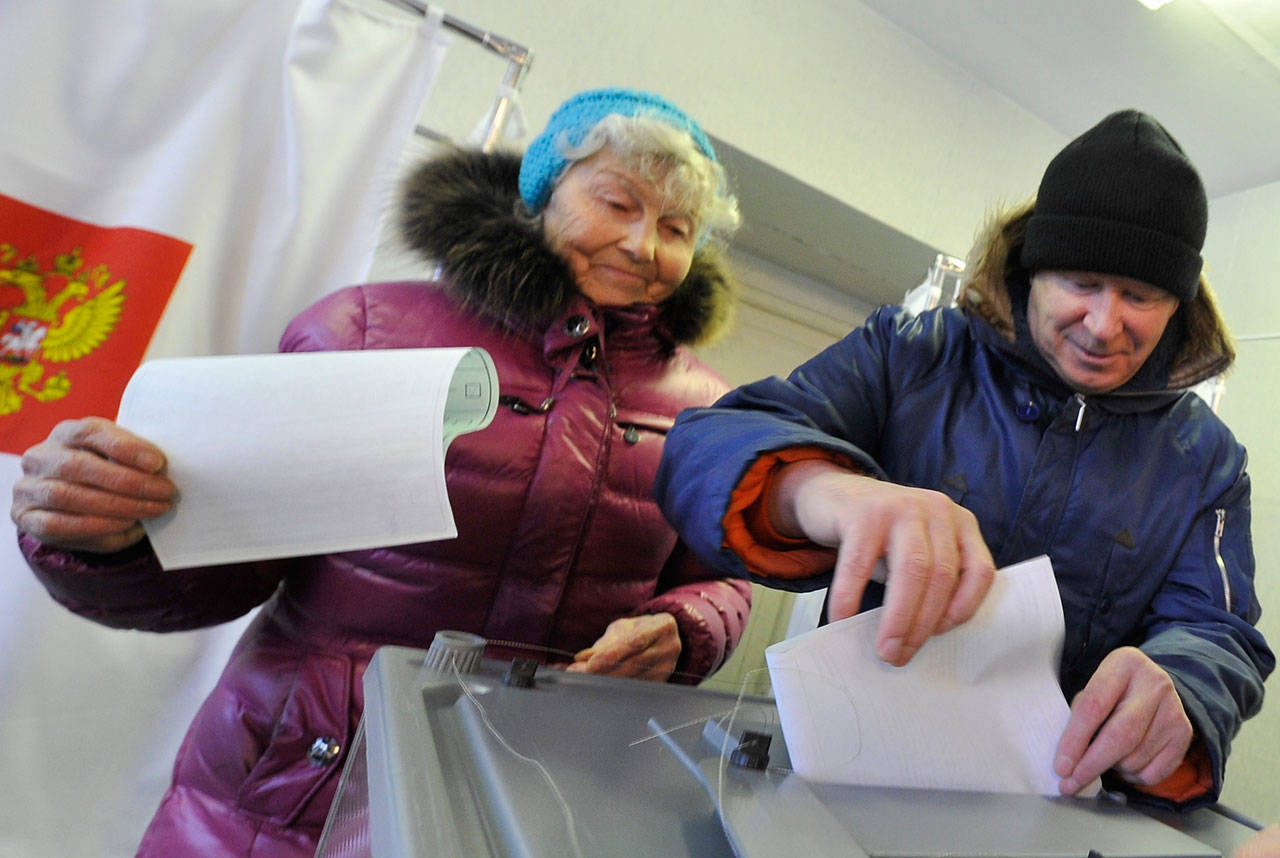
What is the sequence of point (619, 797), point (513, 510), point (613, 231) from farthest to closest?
1. point (613, 231)
2. point (513, 510)
3. point (619, 797)

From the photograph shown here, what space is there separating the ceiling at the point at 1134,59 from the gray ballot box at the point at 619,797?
6.98 feet

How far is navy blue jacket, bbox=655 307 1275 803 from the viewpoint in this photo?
0.66 m

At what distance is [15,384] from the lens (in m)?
1.04

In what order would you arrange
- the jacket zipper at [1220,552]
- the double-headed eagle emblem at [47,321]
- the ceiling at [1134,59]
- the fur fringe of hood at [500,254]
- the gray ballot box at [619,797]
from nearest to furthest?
the gray ballot box at [619,797] < the jacket zipper at [1220,552] < the fur fringe of hood at [500,254] < the double-headed eagle emblem at [47,321] < the ceiling at [1134,59]

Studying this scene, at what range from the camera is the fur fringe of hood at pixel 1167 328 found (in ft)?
2.45

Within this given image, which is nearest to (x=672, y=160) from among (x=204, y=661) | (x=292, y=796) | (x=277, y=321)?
(x=277, y=321)

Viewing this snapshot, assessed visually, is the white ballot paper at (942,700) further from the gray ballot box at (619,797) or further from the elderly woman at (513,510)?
the elderly woman at (513,510)

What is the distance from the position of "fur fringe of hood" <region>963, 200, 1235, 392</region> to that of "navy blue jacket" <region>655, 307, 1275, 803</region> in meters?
0.02

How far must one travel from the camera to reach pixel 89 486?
0.59 meters

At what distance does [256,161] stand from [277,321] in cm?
25

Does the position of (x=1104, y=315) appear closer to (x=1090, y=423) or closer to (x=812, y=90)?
(x=1090, y=423)

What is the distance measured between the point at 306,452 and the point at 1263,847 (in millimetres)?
574

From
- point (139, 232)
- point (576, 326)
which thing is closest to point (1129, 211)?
point (576, 326)

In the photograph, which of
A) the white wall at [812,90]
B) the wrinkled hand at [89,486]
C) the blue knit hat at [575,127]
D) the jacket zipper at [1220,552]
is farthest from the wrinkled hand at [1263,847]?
the white wall at [812,90]
